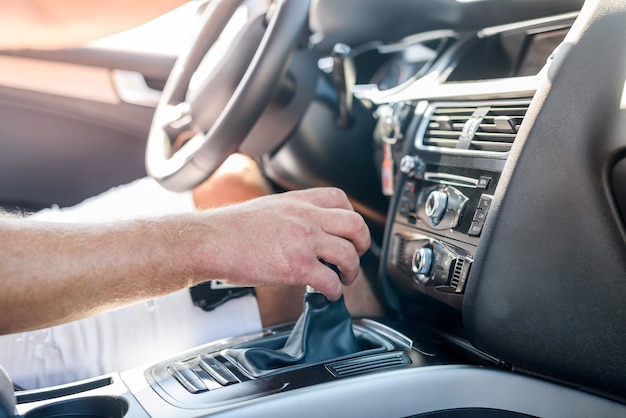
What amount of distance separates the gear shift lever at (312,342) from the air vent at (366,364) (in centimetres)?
4

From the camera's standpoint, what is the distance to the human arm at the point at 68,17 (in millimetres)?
1229

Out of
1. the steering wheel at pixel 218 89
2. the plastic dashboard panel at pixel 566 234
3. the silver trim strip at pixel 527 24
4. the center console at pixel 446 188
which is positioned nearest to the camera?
the plastic dashboard panel at pixel 566 234

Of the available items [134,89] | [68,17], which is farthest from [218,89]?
[134,89]

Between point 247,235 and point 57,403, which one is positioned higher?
point 247,235

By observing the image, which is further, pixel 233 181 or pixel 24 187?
pixel 24 187

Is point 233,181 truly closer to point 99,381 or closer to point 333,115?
point 333,115

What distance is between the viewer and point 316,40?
1.33 meters

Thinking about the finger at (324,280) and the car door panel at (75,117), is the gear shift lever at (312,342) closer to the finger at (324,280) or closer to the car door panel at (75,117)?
the finger at (324,280)

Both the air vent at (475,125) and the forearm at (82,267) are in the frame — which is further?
the air vent at (475,125)

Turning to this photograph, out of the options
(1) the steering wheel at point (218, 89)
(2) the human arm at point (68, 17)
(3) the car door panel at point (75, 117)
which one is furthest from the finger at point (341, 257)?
(3) the car door panel at point (75, 117)

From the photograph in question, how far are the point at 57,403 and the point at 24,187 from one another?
4.20ft

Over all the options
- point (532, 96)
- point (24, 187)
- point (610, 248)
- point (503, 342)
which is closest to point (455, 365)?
point (503, 342)

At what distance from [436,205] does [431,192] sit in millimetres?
63

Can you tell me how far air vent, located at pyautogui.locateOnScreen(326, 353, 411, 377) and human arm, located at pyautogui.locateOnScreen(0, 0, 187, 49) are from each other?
646 mm
